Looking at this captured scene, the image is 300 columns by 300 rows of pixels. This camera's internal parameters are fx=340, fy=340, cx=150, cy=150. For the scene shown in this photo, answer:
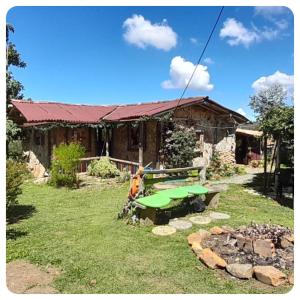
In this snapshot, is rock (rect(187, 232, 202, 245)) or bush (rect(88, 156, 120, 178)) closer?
rock (rect(187, 232, 202, 245))

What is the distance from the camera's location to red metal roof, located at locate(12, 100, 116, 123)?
14789 mm

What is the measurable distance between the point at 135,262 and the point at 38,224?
310 cm

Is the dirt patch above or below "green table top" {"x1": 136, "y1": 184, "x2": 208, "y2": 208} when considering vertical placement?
below

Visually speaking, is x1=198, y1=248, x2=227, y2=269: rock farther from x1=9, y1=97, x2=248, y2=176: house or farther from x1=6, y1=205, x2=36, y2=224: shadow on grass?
x1=9, y1=97, x2=248, y2=176: house

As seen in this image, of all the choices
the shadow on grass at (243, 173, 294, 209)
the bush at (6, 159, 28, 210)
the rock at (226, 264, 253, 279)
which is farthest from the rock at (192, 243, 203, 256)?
the shadow on grass at (243, 173, 294, 209)

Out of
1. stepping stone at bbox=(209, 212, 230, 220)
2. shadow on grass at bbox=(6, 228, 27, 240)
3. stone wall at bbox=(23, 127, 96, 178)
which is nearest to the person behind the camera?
shadow on grass at bbox=(6, 228, 27, 240)

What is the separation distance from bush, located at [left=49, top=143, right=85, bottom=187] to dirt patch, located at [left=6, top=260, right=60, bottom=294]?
701cm

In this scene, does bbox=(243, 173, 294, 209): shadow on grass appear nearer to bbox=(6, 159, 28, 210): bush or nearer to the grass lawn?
the grass lawn

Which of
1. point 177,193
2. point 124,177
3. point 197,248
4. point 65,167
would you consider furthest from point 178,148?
point 197,248

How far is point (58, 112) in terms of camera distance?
640 inches

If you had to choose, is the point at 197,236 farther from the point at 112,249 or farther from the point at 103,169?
the point at 103,169

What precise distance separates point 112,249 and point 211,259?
169 cm

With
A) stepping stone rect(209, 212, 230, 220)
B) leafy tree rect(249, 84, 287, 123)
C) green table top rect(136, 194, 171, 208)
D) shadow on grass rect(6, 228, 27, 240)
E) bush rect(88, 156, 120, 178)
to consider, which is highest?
leafy tree rect(249, 84, 287, 123)

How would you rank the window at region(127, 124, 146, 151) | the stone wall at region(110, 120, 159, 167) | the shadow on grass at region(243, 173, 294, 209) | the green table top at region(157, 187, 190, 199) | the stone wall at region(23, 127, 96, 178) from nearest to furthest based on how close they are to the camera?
the green table top at region(157, 187, 190, 199) → the shadow on grass at region(243, 173, 294, 209) → the stone wall at region(110, 120, 159, 167) → the stone wall at region(23, 127, 96, 178) → the window at region(127, 124, 146, 151)
